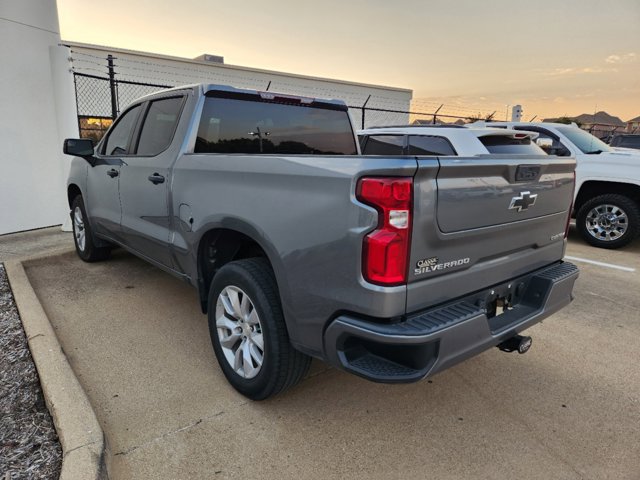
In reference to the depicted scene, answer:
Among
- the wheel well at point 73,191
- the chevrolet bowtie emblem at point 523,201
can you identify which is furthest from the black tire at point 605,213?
the wheel well at point 73,191

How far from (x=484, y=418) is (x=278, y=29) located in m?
11.3

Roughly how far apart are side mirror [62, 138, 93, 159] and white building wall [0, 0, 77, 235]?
306cm

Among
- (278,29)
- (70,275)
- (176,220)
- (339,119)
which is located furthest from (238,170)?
(278,29)

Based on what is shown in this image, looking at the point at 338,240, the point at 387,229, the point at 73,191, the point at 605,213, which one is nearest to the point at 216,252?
the point at 338,240

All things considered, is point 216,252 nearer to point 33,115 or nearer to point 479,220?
point 479,220

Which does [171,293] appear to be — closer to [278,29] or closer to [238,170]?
[238,170]

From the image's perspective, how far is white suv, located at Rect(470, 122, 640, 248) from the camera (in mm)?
6732

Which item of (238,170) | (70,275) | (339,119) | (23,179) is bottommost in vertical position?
(70,275)

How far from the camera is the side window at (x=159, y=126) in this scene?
11.6ft

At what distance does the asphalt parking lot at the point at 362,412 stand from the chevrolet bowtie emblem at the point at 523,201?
1269 mm

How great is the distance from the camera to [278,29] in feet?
38.1

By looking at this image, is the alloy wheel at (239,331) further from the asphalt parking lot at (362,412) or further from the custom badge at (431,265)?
the custom badge at (431,265)

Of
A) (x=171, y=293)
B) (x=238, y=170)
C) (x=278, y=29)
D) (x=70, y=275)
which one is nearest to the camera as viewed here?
(x=238, y=170)

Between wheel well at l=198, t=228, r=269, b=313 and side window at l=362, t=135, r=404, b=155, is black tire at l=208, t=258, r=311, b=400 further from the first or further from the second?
side window at l=362, t=135, r=404, b=155
